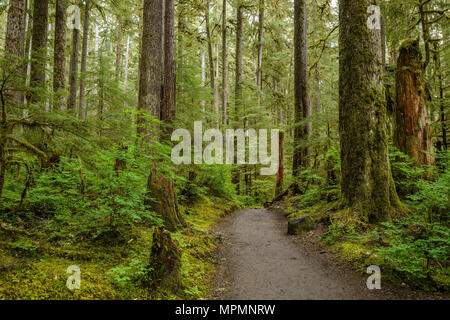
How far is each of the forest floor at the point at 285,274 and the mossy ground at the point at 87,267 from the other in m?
0.44

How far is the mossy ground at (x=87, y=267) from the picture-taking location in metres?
2.80

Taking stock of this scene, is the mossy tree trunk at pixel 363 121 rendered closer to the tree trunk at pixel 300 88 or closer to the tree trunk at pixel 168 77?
the tree trunk at pixel 300 88

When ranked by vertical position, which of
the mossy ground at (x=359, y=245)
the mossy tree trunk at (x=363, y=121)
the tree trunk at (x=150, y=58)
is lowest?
the mossy ground at (x=359, y=245)

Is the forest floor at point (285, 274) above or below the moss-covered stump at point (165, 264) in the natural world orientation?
below

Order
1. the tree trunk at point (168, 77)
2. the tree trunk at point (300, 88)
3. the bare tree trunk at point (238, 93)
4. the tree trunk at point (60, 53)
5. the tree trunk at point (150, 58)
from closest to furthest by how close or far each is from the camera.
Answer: the tree trunk at point (150, 58), the tree trunk at point (60, 53), the tree trunk at point (168, 77), the tree trunk at point (300, 88), the bare tree trunk at point (238, 93)

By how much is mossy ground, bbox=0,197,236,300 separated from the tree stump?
862mm

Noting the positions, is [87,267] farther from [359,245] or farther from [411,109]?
[411,109]

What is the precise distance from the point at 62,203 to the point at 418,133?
9279 mm

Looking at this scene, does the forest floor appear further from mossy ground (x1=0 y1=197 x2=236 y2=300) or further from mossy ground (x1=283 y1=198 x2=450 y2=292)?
mossy ground (x1=0 y1=197 x2=236 y2=300)

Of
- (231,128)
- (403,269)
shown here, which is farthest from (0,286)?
(231,128)

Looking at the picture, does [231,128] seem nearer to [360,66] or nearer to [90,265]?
[360,66]

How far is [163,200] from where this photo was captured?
588 cm

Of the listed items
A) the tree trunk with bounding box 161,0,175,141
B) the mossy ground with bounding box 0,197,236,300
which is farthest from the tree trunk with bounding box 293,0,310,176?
the mossy ground with bounding box 0,197,236,300

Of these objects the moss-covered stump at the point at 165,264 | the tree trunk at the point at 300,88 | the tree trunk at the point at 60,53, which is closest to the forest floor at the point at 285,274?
the moss-covered stump at the point at 165,264
